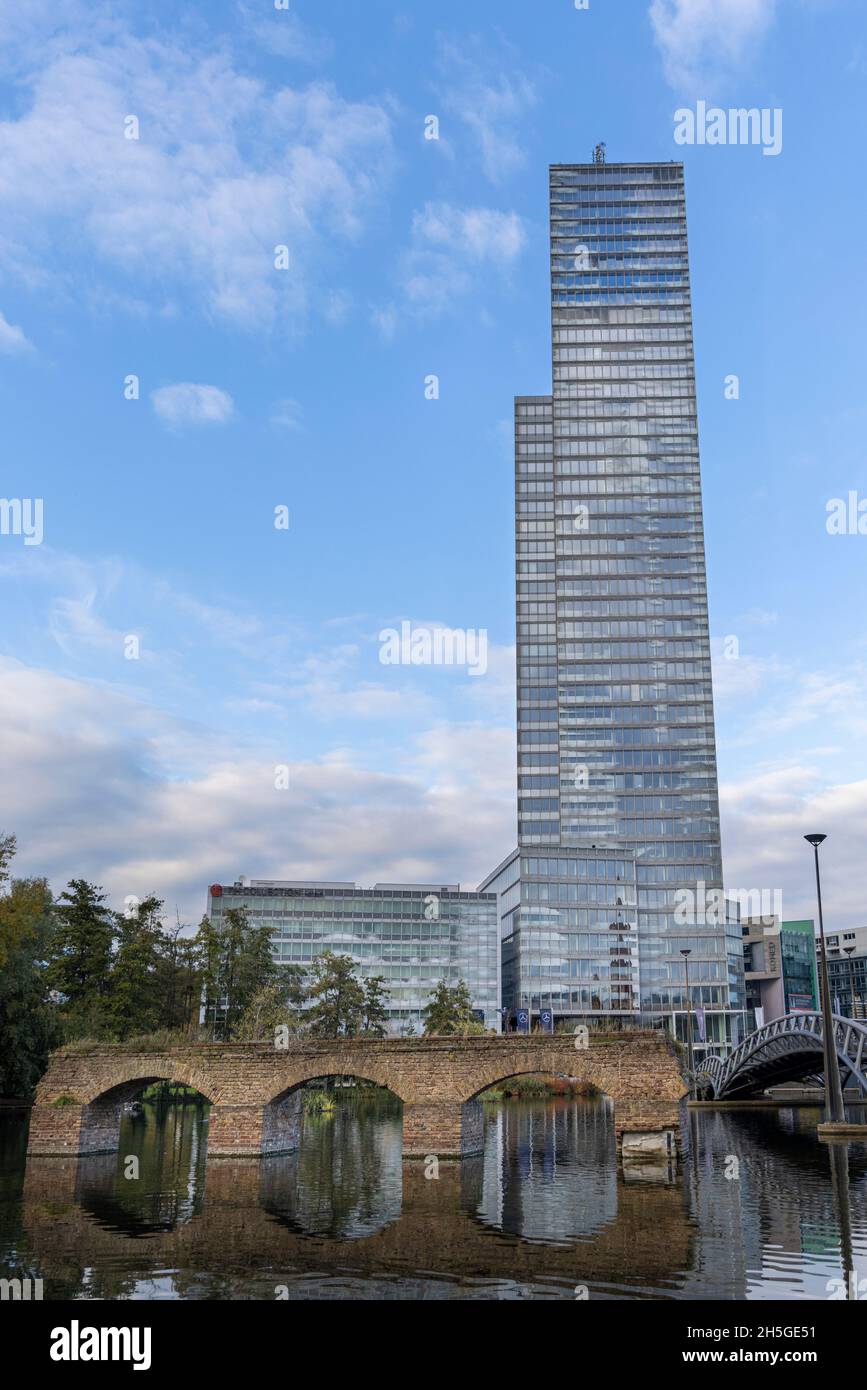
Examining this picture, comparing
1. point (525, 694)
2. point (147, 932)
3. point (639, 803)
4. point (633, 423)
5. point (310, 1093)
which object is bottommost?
point (310, 1093)

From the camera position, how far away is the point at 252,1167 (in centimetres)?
3566

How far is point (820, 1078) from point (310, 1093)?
4858cm

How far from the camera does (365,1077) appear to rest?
3541 cm

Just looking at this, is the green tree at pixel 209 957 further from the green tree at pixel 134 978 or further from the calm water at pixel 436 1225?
the calm water at pixel 436 1225

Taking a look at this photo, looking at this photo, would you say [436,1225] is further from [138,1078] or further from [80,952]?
[80,952]

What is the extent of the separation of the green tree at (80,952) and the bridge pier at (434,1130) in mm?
39998

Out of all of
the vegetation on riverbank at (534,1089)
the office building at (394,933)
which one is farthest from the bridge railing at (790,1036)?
the office building at (394,933)

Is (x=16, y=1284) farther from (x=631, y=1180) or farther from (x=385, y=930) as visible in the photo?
(x=385, y=930)

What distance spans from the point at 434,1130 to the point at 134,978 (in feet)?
139

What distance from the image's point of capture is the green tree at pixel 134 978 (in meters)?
69.4

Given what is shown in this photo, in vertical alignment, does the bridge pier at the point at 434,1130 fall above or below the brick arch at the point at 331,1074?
below

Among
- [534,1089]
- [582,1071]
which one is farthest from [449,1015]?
[582,1071]

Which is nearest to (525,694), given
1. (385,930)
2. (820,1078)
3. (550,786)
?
(550,786)
